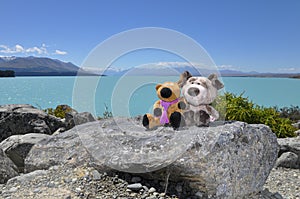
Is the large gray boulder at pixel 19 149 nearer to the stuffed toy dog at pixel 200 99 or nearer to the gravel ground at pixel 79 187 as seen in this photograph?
the gravel ground at pixel 79 187

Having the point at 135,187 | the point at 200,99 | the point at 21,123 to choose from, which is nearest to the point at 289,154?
the point at 200,99

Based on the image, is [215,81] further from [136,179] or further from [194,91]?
[136,179]

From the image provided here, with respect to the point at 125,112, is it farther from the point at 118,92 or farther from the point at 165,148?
the point at 165,148

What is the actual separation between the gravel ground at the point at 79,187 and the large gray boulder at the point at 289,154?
2.58m

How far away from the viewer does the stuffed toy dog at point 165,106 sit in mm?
3588

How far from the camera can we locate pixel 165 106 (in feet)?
11.9

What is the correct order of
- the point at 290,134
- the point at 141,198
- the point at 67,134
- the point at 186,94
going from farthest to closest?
1. the point at 290,134
2. the point at 67,134
3. the point at 186,94
4. the point at 141,198

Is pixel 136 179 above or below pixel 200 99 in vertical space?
below

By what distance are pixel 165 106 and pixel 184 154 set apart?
95cm

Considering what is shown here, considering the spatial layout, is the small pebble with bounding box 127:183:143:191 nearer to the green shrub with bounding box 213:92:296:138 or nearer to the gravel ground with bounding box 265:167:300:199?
the gravel ground with bounding box 265:167:300:199

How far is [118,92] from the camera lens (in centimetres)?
339

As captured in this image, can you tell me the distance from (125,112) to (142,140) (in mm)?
674

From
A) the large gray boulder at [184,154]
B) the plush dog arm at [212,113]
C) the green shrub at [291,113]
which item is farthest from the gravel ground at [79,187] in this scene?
the green shrub at [291,113]

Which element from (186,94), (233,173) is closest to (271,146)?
(233,173)
